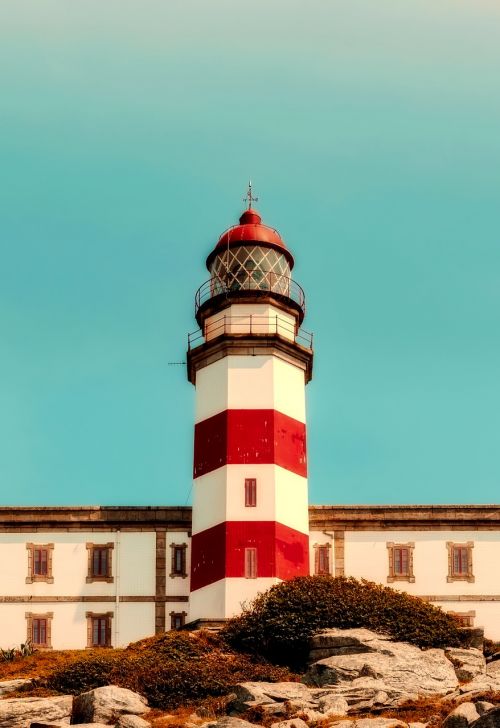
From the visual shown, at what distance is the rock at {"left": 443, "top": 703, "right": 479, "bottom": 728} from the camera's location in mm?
32031

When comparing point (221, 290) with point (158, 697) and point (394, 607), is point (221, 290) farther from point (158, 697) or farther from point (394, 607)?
point (158, 697)

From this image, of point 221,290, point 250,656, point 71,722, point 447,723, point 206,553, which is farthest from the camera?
point 221,290

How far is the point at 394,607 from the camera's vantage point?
142ft

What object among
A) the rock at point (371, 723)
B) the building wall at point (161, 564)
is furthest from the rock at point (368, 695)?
the building wall at point (161, 564)

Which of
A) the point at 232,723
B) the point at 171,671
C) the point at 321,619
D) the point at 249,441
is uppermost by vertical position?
the point at 249,441

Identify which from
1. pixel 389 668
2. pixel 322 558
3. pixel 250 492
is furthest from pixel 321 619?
pixel 322 558

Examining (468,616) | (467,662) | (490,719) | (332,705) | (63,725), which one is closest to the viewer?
(490,719)

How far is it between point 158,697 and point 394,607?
26.4ft

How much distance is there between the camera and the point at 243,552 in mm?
46094

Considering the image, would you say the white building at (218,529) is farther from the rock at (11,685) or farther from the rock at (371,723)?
the rock at (371,723)

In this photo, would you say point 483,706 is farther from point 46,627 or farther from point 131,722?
point 46,627

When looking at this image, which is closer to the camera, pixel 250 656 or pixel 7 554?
pixel 250 656

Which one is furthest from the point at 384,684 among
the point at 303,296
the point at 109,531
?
the point at 303,296

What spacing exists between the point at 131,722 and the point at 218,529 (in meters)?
11.6
